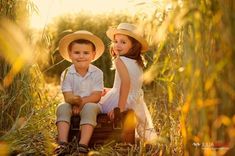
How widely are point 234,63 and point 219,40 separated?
158 mm

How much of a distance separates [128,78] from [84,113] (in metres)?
0.50

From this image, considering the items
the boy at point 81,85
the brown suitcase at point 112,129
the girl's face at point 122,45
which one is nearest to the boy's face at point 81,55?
the boy at point 81,85

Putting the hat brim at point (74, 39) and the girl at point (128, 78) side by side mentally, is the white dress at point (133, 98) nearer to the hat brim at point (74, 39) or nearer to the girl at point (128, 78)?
the girl at point (128, 78)

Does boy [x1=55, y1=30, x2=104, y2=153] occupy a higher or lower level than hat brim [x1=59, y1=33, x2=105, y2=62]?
lower

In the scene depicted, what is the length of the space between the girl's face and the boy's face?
22cm

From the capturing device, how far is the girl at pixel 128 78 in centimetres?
533

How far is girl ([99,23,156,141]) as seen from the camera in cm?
533

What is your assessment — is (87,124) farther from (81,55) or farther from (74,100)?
(81,55)

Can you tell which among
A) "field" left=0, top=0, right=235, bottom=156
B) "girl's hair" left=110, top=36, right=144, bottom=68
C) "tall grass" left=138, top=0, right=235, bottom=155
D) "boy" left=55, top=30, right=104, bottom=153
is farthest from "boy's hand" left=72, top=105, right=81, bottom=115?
"tall grass" left=138, top=0, right=235, bottom=155

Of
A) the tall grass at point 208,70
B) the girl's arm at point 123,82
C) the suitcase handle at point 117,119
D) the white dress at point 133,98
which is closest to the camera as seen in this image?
the tall grass at point 208,70

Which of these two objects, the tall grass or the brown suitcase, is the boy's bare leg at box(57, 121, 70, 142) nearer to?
the brown suitcase

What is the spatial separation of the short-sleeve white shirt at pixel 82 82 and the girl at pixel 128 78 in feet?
0.43

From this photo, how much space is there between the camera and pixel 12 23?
5.71m

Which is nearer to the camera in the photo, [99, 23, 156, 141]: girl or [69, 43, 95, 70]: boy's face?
[99, 23, 156, 141]: girl
